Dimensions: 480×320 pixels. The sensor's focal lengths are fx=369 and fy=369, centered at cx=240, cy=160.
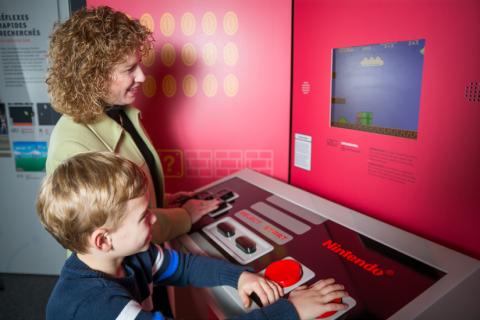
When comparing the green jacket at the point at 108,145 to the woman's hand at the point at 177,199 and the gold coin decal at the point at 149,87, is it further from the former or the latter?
the gold coin decal at the point at 149,87

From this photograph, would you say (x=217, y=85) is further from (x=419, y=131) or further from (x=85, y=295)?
(x=85, y=295)

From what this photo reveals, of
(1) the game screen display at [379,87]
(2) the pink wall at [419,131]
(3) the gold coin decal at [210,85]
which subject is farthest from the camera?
(3) the gold coin decal at [210,85]

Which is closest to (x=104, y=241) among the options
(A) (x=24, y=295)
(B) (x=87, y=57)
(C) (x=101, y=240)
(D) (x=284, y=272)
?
(C) (x=101, y=240)

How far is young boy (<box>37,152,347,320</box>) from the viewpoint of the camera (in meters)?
0.73

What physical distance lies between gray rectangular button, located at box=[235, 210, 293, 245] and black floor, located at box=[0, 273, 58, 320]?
1.72 meters

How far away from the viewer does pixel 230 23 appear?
4.48ft

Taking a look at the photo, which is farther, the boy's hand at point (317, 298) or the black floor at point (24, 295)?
the black floor at point (24, 295)

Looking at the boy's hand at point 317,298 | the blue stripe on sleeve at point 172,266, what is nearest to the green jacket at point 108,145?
the blue stripe on sleeve at point 172,266

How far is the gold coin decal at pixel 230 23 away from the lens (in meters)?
1.36

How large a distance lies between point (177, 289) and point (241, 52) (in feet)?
3.27

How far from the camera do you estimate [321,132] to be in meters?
1.26

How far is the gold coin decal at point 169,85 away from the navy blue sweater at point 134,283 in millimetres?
670

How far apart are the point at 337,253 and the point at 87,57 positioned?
825 mm

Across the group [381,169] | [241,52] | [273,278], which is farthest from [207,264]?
[241,52]
